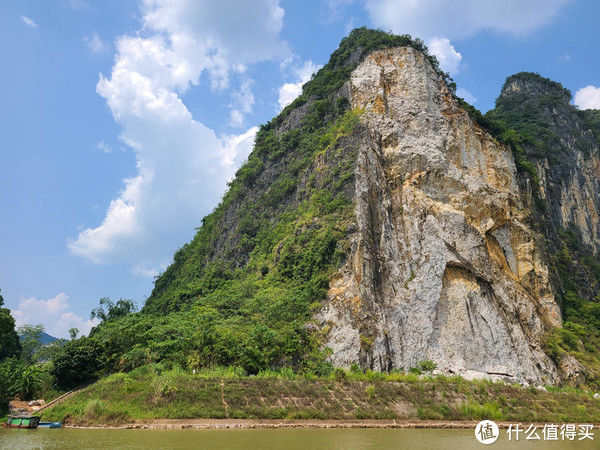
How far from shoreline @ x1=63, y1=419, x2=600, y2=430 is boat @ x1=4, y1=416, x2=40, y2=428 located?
1.15 m

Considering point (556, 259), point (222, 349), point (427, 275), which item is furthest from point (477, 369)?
point (556, 259)

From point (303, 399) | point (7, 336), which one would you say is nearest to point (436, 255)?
point (303, 399)

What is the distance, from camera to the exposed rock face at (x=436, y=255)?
25.7 metres

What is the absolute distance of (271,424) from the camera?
56.4 ft

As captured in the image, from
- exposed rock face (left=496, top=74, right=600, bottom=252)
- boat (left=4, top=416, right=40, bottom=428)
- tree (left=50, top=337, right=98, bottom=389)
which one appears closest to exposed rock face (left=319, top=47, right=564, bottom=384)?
tree (left=50, top=337, right=98, bottom=389)

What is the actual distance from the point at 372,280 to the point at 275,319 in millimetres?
6529

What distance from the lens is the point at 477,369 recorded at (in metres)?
25.3

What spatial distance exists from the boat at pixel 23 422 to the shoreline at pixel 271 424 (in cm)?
115

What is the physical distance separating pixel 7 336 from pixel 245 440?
27.6 m

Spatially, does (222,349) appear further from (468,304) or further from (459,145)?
(459,145)

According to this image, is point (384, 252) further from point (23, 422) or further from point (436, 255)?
point (23, 422)

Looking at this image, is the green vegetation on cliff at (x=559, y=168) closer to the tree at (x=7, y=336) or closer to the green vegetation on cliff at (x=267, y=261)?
the green vegetation on cliff at (x=267, y=261)

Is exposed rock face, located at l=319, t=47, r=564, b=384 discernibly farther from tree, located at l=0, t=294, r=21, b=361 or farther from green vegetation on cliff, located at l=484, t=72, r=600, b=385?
tree, located at l=0, t=294, r=21, b=361

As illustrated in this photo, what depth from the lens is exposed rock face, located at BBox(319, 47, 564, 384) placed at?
25.7 m
